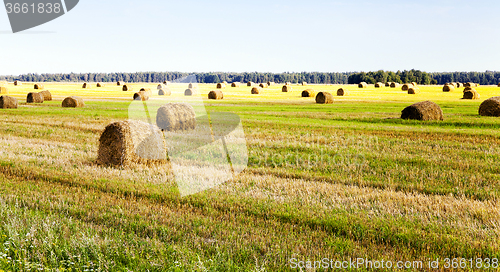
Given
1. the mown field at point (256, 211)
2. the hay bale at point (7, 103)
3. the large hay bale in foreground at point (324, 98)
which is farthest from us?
the large hay bale in foreground at point (324, 98)

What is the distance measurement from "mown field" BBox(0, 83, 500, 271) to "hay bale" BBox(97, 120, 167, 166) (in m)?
0.53

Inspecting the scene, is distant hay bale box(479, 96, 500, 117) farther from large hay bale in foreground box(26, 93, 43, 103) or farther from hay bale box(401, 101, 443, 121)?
large hay bale in foreground box(26, 93, 43, 103)

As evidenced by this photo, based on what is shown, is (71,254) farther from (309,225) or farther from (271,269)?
(309,225)

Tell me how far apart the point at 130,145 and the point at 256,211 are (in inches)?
211

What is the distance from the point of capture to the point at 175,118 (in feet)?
62.4

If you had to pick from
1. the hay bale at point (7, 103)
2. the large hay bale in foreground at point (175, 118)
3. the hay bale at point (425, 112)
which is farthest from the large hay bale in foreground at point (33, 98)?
the hay bale at point (425, 112)

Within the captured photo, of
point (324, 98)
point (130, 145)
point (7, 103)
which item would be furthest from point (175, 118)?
point (324, 98)

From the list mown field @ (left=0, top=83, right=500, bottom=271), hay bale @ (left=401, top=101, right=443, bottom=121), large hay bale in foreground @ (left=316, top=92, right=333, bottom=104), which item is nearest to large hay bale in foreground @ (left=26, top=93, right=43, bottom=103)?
large hay bale in foreground @ (left=316, top=92, right=333, bottom=104)

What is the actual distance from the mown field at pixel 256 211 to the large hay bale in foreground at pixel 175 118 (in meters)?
6.13

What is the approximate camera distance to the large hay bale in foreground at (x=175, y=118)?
18766 mm

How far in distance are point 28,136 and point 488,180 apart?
16003mm

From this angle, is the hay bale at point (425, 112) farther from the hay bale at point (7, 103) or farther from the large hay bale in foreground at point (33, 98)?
the large hay bale in foreground at point (33, 98)

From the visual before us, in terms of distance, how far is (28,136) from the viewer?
52.2ft

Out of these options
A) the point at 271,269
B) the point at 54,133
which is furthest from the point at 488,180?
the point at 54,133
